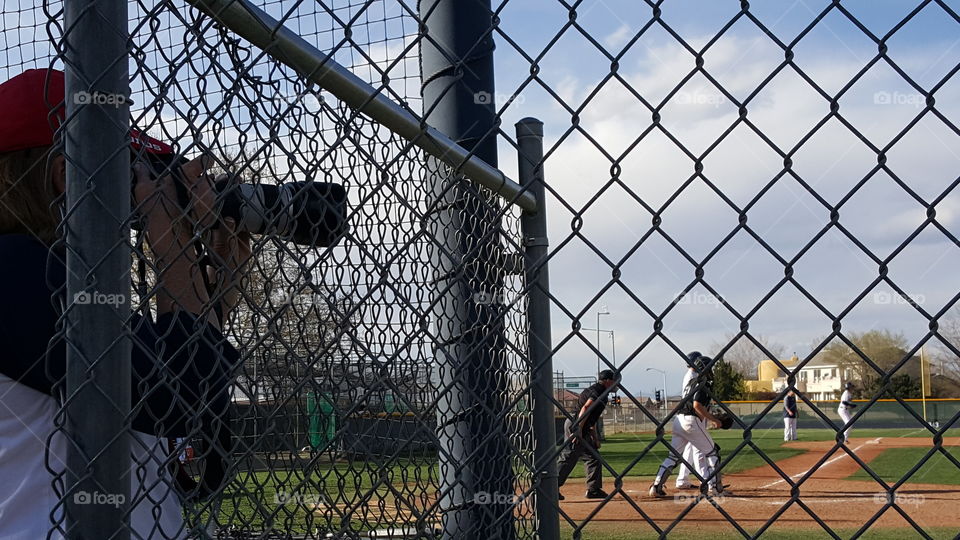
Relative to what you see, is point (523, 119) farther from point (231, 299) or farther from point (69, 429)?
point (69, 429)

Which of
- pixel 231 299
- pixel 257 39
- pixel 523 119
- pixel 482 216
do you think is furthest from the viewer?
pixel 482 216

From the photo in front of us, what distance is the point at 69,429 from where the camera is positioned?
1.67 meters

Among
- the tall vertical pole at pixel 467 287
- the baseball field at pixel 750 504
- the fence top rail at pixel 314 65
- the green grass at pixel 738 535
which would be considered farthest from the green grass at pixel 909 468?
the fence top rail at pixel 314 65

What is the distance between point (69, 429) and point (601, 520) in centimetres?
938

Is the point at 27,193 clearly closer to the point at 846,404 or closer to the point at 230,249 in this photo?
the point at 230,249

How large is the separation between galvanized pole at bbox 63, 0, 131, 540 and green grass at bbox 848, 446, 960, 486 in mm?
11869

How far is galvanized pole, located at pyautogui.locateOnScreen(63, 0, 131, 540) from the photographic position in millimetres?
1655

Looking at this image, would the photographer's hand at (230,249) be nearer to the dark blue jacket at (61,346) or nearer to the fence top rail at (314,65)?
the dark blue jacket at (61,346)

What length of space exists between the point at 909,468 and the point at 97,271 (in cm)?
1632

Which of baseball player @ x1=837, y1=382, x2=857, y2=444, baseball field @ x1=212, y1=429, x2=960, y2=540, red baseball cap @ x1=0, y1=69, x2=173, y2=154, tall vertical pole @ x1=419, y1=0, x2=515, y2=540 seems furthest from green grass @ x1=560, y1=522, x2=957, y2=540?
red baseball cap @ x1=0, y1=69, x2=173, y2=154

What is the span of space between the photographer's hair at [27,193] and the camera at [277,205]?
0.74ft

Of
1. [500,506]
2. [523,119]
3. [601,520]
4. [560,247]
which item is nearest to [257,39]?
[560,247]

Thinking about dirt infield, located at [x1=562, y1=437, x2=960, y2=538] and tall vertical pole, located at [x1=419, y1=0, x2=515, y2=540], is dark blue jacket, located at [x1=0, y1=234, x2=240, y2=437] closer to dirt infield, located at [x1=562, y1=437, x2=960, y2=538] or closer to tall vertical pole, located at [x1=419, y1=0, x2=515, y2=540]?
tall vertical pole, located at [x1=419, y1=0, x2=515, y2=540]

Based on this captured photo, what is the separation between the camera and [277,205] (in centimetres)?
232
